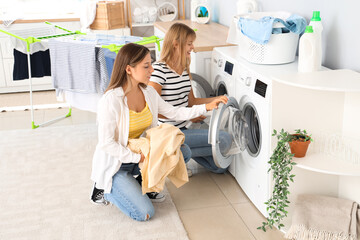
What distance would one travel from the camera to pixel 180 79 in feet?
9.77

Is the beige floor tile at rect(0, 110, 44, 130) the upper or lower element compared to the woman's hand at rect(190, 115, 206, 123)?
lower

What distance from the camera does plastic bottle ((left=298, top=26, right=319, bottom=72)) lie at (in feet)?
7.93

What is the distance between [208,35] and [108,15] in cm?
188

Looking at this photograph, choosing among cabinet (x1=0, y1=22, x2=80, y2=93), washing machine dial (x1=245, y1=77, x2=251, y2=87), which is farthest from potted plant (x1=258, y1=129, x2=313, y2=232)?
cabinet (x1=0, y1=22, x2=80, y2=93)

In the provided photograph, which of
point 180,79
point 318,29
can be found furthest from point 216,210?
point 318,29

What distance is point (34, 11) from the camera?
580 centimetres

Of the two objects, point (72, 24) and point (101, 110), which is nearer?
point (101, 110)

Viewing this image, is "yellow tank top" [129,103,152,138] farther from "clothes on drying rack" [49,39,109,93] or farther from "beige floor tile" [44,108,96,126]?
"beige floor tile" [44,108,96,126]

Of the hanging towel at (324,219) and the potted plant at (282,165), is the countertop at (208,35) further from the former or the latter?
the hanging towel at (324,219)

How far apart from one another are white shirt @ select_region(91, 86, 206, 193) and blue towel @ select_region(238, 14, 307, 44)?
668mm

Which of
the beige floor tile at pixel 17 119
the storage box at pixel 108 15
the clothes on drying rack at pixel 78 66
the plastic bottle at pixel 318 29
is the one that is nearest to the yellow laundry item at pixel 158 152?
the plastic bottle at pixel 318 29

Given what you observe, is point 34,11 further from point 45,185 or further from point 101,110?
point 101,110

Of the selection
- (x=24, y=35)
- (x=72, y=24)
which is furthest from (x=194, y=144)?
(x=72, y=24)

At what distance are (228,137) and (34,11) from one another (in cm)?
386
